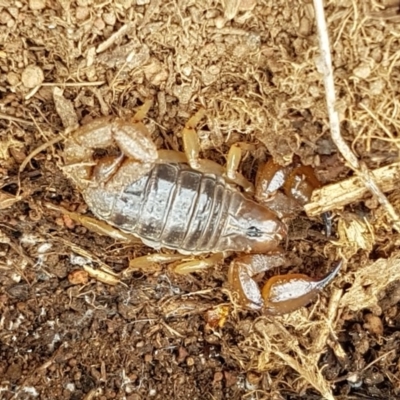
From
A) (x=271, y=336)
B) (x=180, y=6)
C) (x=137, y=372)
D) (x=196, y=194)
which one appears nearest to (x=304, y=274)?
(x=271, y=336)

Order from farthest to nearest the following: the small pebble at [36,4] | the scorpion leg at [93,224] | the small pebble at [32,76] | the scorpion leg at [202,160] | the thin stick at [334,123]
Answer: the scorpion leg at [93,224] < the scorpion leg at [202,160] < the small pebble at [32,76] < the small pebble at [36,4] < the thin stick at [334,123]

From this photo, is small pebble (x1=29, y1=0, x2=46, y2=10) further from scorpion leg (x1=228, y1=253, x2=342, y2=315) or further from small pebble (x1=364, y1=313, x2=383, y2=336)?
small pebble (x1=364, y1=313, x2=383, y2=336)

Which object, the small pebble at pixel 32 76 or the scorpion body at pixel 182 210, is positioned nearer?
the small pebble at pixel 32 76

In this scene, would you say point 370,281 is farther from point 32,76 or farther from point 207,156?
point 32,76

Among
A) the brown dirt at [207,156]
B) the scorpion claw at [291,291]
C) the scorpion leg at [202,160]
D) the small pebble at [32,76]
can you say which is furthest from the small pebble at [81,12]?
the scorpion claw at [291,291]

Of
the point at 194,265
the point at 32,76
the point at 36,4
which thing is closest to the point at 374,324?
the point at 194,265

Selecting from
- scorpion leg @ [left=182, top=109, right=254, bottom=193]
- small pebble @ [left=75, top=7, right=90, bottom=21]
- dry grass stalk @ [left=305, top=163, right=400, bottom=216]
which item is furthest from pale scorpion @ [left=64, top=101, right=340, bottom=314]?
small pebble @ [left=75, top=7, right=90, bottom=21]

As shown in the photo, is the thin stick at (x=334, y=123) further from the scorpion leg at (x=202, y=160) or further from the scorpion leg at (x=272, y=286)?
the scorpion leg at (x=202, y=160)
